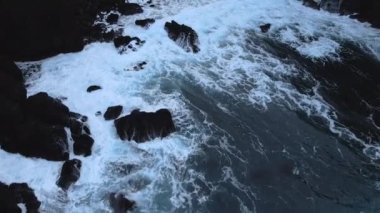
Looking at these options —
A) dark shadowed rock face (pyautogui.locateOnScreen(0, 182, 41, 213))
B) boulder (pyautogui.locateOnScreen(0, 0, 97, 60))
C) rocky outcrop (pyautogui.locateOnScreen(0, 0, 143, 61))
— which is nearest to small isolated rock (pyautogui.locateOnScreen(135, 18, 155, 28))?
rocky outcrop (pyautogui.locateOnScreen(0, 0, 143, 61))

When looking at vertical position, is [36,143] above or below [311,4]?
below

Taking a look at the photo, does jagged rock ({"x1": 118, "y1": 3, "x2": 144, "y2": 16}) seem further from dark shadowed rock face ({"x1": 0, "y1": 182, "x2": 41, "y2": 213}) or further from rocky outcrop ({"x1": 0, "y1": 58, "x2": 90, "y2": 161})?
dark shadowed rock face ({"x1": 0, "y1": 182, "x2": 41, "y2": 213})

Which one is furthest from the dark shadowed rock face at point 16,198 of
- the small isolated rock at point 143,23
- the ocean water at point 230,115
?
the small isolated rock at point 143,23

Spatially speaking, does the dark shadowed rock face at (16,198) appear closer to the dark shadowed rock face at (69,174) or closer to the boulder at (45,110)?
the dark shadowed rock face at (69,174)

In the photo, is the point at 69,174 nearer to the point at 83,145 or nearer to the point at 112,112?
the point at 83,145

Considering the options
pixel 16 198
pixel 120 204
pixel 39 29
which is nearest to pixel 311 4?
pixel 39 29

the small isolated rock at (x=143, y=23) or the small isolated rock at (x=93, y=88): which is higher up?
the small isolated rock at (x=143, y=23)
